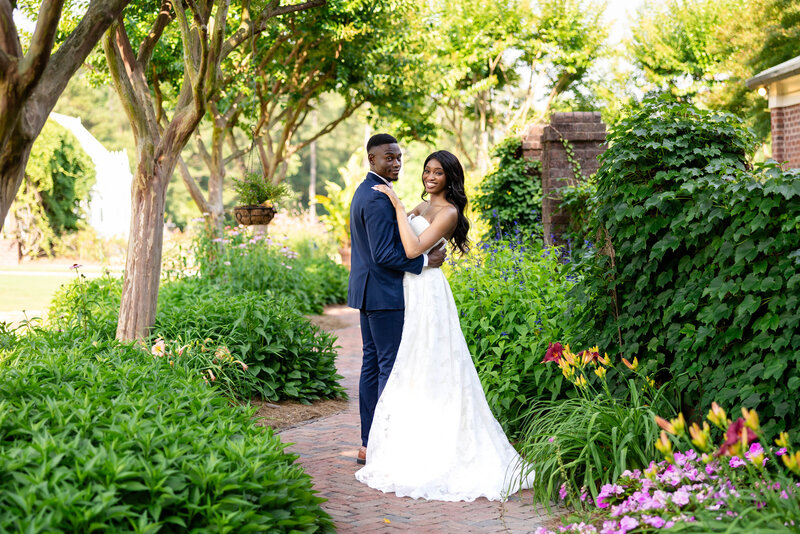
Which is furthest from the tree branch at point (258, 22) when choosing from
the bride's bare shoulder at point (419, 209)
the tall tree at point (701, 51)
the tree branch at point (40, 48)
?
the tall tree at point (701, 51)

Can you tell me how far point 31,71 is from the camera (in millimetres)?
3645

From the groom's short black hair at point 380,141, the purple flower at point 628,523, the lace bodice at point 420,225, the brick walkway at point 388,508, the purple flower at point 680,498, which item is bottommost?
the brick walkway at point 388,508

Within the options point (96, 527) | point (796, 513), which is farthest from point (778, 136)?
point (96, 527)

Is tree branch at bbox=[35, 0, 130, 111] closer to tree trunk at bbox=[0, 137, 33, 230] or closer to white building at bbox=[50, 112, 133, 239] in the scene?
tree trunk at bbox=[0, 137, 33, 230]

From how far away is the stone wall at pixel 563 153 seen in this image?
9.67 metres

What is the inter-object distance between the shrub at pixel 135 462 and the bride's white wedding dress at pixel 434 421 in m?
0.91

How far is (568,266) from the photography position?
Result: 510cm

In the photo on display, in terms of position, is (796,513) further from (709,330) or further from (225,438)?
(225,438)

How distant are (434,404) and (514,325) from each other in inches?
47.9

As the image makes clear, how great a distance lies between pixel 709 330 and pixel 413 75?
14.7 meters

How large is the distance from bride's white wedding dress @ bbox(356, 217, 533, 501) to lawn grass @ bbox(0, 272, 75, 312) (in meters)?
8.30

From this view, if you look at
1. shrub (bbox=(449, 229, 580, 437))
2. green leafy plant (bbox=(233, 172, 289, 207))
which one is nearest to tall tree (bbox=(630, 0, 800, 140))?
green leafy plant (bbox=(233, 172, 289, 207))

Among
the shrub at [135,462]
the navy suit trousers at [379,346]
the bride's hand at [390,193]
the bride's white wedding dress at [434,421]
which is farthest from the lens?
the navy suit trousers at [379,346]

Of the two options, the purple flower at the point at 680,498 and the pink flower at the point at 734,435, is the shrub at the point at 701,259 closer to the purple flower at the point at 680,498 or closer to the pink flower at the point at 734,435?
the purple flower at the point at 680,498
